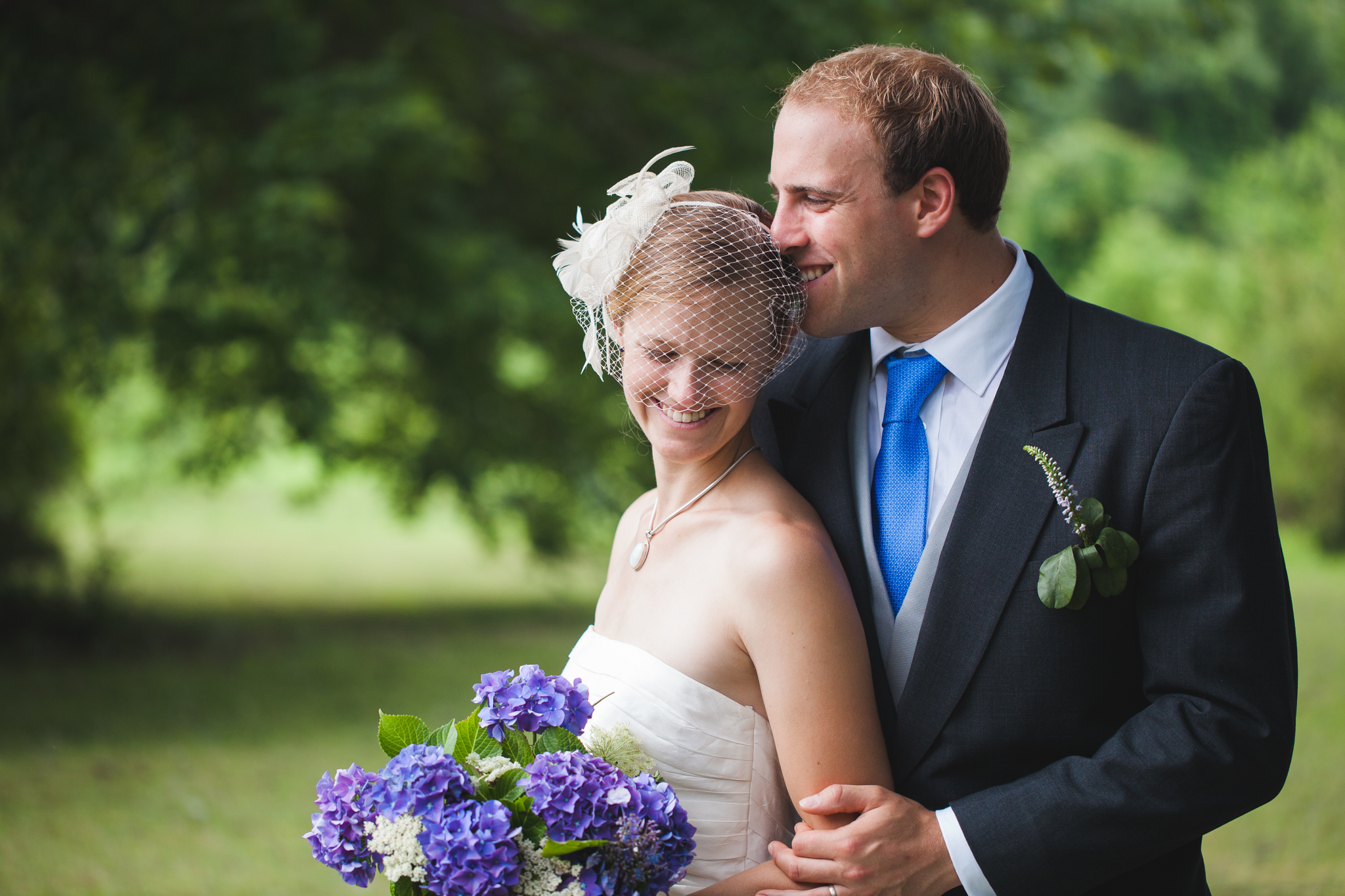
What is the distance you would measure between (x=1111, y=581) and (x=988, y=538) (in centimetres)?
26

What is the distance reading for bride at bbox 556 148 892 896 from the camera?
230 centimetres

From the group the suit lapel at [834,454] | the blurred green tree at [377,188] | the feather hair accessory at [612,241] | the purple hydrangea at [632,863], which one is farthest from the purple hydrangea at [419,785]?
the blurred green tree at [377,188]

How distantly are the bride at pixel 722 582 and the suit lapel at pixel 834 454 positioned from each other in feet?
0.24

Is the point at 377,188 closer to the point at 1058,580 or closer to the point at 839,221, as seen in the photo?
the point at 839,221

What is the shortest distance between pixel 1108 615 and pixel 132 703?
31.0ft

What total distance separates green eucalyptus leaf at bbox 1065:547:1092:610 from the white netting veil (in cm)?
77

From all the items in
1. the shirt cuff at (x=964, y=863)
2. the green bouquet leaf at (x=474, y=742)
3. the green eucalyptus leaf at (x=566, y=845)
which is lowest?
the shirt cuff at (x=964, y=863)

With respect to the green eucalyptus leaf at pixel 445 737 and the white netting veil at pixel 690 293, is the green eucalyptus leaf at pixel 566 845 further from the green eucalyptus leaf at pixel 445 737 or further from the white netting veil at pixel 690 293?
the white netting veil at pixel 690 293

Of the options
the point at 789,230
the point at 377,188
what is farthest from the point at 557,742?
the point at 377,188

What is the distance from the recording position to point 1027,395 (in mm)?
2391

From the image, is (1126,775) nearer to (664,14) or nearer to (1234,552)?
(1234,552)

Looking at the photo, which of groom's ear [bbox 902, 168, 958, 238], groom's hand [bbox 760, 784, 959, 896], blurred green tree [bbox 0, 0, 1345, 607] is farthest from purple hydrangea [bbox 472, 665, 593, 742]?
blurred green tree [bbox 0, 0, 1345, 607]

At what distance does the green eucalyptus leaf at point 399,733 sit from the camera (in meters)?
2.27

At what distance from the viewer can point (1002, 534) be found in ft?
7.66
